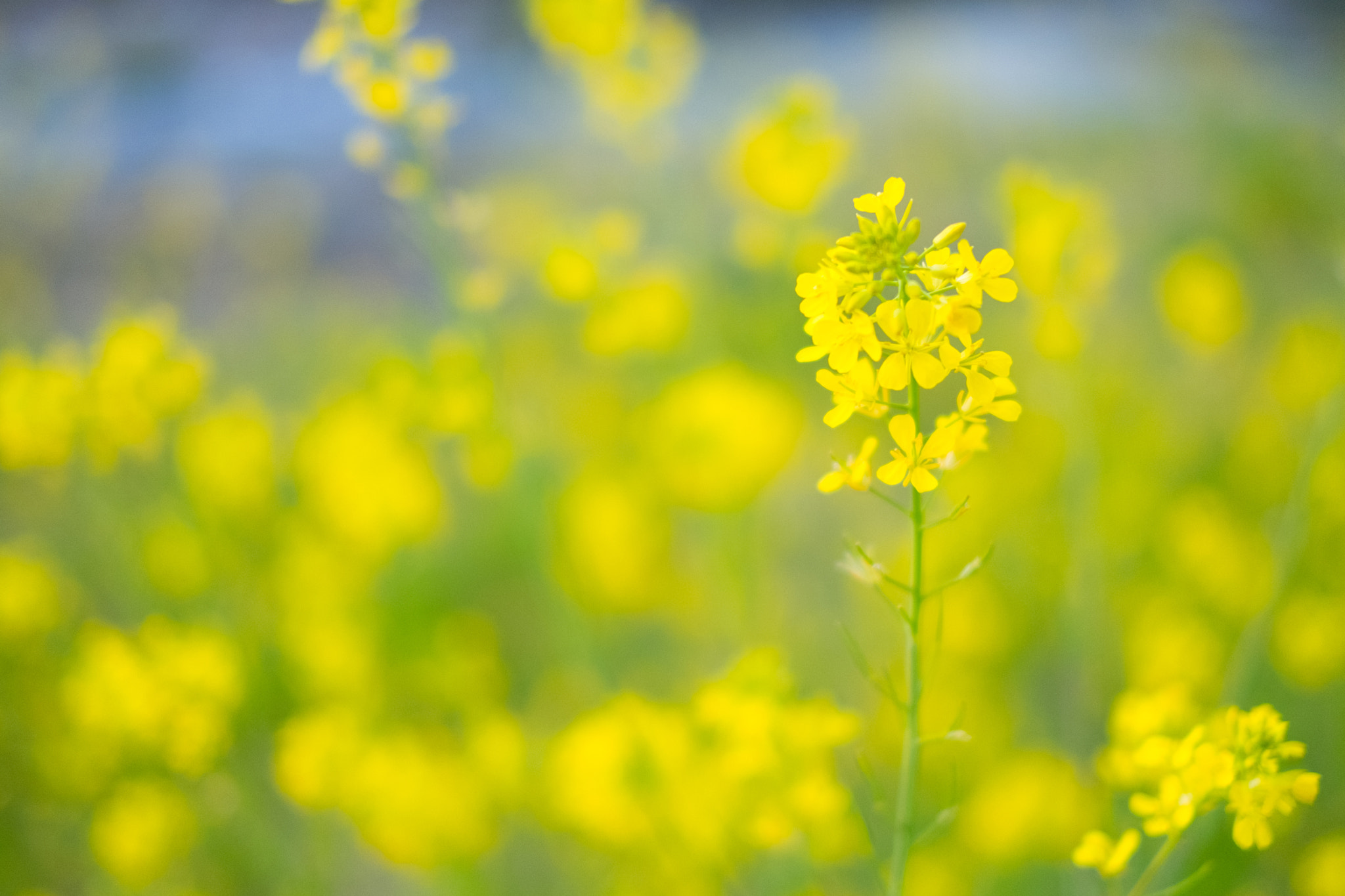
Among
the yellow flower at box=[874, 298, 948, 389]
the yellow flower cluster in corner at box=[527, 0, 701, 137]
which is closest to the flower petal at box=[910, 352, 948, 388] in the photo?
the yellow flower at box=[874, 298, 948, 389]

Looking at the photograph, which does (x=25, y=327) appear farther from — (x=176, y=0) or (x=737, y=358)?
(x=737, y=358)

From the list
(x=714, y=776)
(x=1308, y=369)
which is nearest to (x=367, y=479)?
(x=714, y=776)

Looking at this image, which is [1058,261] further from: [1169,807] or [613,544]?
[613,544]

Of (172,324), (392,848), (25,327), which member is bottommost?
(392,848)

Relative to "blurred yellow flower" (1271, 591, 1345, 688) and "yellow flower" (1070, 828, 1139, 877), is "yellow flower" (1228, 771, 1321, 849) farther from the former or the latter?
"blurred yellow flower" (1271, 591, 1345, 688)

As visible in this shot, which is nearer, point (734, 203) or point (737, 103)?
point (734, 203)

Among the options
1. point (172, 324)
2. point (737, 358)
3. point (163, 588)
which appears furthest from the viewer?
point (737, 358)

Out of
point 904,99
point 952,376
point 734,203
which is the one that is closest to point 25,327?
point 734,203

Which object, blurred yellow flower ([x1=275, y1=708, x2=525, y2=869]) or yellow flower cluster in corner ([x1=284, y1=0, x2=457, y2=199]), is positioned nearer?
yellow flower cluster in corner ([x1=284, y1=0, x2=457, y2=199])
